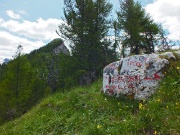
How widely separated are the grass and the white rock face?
328mm

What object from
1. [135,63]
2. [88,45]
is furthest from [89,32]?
[135,63]

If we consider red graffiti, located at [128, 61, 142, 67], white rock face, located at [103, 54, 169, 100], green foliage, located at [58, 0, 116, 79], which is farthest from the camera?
green foliage, located at [58, 0, 116, 79]

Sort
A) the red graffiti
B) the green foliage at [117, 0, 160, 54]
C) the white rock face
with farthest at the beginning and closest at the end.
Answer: the green foliage at [117, 0, 160, 54] → the red graffiti → the white rock face

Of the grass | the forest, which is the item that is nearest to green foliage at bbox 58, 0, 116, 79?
the forest

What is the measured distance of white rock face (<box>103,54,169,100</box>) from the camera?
969 cm

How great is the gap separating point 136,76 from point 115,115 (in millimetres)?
2153

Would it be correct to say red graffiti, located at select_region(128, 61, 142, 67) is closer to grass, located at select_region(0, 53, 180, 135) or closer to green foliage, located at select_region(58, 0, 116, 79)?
grass, located at select_region(0, 53, 180, 135)

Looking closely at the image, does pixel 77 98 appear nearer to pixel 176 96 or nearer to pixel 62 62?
pixel 176 96

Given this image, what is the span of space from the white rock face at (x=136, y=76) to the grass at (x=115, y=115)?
328mm

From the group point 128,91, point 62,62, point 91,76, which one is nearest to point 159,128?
point 128,91

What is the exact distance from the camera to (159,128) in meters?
6.64

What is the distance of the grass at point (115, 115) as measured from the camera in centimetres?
691

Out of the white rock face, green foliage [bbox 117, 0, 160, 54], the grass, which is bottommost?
the grass

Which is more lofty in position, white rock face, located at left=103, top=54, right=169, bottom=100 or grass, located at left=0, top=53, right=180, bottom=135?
white rock face, located at left=103, top=54, right=169, bottom=100
